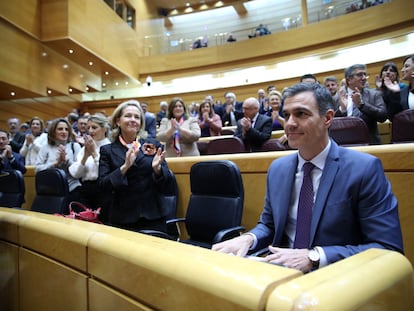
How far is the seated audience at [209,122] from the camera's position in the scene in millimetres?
4105

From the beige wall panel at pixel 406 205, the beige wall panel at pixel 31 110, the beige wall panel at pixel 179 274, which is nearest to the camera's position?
the beige wall panel at pixel 179 274

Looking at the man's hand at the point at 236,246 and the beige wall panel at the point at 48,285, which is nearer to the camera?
the beige wall panel at the point at 48,285

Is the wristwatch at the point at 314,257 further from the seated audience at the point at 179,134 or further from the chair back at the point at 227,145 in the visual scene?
the seated audience at the point at 179,134

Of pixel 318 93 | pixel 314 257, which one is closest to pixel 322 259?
pixel 314 257

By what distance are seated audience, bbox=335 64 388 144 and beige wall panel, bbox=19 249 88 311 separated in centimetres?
218

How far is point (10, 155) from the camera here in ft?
10.5

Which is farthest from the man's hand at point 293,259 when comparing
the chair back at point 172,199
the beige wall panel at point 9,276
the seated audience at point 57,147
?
the seated audience at point 57,147

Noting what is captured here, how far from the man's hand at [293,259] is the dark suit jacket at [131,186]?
106 centimetres

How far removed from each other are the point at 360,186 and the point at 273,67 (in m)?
9.63

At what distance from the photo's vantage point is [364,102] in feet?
8.02

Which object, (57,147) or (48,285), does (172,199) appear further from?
(57,147)

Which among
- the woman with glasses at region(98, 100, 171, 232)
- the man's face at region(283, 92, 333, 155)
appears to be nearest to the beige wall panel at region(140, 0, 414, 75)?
the woman with glasses at region(98, 100, 171, 232)

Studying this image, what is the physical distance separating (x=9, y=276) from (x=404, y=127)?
2.28m

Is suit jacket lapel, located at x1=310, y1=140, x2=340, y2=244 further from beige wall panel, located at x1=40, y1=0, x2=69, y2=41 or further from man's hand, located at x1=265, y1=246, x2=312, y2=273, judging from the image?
beige wall panel, located at x1=40, y1=0, x2=69, y2=41
